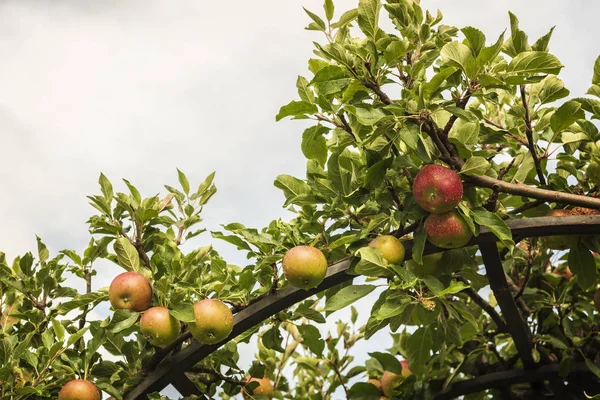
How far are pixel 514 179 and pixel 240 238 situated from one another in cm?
96

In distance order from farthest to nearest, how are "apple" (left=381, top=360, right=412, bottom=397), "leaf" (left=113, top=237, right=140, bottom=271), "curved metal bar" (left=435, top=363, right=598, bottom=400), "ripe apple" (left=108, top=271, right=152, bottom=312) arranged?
"apple" (left=381, top=360, right=412, bottom=397) < "curved metal bar" (left=435, top=363, right=598, bottom=400) < "leaf" (left=113, top=237, right=140, bottom=271) < "ripe apple" (left=108, top=271, right=152, bottom=312)

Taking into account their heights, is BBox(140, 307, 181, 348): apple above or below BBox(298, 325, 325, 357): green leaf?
above

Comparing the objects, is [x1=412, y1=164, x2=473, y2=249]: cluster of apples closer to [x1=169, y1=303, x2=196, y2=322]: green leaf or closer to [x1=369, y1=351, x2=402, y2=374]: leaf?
[x1=169, y1=303, x2=196, y2=322]: green leaf

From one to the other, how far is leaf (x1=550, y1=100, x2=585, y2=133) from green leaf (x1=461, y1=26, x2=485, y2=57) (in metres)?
0.43

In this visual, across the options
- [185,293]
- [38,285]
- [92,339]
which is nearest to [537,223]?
[185,293]

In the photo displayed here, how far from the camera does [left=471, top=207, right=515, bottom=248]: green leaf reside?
1.86 m

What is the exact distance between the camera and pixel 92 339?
234 centimetres

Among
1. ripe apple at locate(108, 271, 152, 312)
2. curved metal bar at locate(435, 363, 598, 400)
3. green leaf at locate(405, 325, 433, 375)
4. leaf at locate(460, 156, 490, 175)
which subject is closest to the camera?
leaf at locate(460, 156, 490, 175)

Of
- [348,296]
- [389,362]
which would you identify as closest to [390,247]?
[348,296]

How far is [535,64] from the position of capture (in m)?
1.78

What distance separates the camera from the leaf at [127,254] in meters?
2.28

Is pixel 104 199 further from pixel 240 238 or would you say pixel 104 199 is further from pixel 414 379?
pixel 414 379

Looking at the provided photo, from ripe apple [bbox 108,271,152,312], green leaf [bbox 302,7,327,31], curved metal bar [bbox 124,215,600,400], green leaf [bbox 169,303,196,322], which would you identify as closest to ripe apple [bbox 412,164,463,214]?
curved metal bar [bbox 124,215,600,400]

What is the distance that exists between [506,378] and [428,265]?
0.85m
